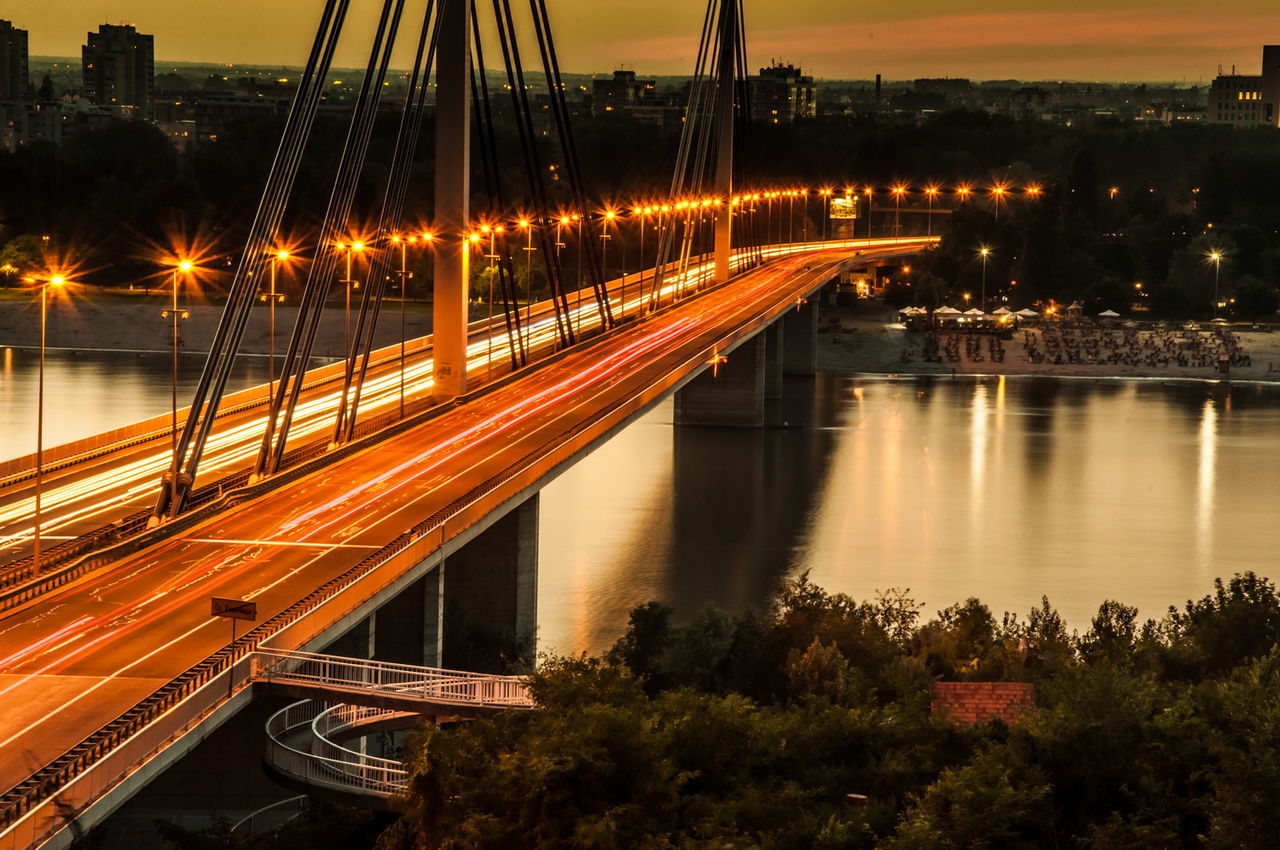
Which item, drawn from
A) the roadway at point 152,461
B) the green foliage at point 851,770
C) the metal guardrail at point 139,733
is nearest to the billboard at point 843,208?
the roadway at point 152,461

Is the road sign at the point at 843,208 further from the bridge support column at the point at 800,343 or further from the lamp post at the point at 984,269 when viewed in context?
the bridge support column at the point at 800,343

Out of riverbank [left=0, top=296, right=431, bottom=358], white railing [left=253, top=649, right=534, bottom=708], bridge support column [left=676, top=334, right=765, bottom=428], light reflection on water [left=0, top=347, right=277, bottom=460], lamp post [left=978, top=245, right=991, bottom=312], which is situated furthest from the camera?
lamp post [left=978, top=245, right=991, bottom=312]

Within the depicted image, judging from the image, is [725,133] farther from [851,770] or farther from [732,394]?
[851,770]

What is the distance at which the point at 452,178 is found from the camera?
122 ft

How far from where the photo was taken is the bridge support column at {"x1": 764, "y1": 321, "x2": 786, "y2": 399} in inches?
2756

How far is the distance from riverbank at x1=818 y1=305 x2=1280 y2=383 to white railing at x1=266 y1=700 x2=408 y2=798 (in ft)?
214

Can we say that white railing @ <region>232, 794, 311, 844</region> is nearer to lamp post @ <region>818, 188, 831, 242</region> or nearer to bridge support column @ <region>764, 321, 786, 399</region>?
bridge support column @ <region>764, 321, 786, 399</region>

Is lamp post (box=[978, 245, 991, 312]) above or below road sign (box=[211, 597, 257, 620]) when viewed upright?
above

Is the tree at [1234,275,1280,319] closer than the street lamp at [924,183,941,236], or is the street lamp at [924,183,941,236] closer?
the tree at [1234,275,1280,319]

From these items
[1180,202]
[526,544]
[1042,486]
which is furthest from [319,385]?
[1180,202]

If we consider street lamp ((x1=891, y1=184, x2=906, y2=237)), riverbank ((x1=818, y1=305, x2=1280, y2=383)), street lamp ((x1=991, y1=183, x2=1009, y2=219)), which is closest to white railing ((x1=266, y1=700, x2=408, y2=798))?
riverbank ((x1=818, y1=305, x2=1280, y2=383))

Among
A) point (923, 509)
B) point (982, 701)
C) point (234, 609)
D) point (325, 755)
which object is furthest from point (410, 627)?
point (923, 509)

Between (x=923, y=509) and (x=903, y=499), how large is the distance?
1.63 metres

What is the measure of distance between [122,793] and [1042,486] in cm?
3928
